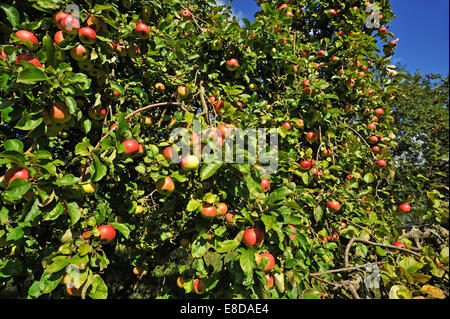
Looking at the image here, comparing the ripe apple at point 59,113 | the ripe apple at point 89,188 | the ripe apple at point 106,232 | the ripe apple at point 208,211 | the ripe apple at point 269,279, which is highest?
the ripe apple at point 59,113

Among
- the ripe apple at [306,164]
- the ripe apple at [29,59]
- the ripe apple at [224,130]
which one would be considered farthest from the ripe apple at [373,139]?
the ripe apple at [29,59]

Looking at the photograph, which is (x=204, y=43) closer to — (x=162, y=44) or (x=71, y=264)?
(x=162, y=44)

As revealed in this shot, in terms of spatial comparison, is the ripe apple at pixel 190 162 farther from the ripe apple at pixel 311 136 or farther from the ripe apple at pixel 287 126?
the ripe apple at pixel 311 136

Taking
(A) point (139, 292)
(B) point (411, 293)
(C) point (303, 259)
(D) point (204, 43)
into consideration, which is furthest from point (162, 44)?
(A) point (139, 292)

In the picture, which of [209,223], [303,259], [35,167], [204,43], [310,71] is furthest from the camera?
[310,71]

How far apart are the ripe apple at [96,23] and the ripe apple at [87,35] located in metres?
0.08

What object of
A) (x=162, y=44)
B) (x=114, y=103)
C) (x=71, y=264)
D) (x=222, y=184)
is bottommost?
(x=71, y=264)

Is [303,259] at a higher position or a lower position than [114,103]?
lower

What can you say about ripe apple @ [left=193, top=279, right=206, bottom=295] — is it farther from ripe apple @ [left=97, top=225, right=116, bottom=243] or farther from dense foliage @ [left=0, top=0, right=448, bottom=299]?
ripe apple @ [left=97, top=225, right=116, bottom=243]

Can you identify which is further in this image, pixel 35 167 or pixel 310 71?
pixel 310 71

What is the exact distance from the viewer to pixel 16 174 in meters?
1.00

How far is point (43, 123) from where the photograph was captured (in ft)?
3.76

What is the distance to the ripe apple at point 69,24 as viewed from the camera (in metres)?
1.15

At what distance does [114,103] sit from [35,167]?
0.91 metres
